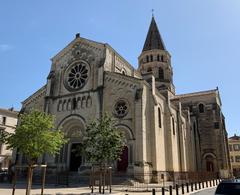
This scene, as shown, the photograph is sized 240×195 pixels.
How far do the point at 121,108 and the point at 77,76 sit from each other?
8406mm

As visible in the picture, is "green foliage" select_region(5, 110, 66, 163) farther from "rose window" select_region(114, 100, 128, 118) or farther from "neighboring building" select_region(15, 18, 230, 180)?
"rose window" select_region(114, 100, 128, 118)

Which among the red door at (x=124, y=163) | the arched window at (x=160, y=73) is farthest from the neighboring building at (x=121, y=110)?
the arched window at (x=160, y=73)

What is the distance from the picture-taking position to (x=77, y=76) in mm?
33031

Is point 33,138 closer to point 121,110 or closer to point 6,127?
point 121,110

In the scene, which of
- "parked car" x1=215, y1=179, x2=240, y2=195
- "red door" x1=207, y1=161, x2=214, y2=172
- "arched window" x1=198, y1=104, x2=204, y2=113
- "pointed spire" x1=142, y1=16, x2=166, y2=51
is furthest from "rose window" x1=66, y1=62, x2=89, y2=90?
"red door" x1=207, y1=161, x2=214, y2=172

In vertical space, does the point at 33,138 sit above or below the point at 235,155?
below

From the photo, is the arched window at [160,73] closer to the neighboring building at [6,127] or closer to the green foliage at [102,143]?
the neighboring building at [6,127]

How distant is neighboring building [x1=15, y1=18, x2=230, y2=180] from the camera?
86.5 feet

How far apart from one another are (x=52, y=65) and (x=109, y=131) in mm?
20719

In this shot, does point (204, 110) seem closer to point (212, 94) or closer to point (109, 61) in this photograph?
point (212, 94)

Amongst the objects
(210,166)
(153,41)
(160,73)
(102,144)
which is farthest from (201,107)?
(102,144)

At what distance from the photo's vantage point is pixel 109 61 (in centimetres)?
3238

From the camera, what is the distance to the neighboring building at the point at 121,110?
26.4 metres

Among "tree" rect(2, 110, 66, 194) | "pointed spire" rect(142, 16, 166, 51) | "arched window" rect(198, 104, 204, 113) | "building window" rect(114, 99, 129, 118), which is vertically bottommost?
"tree" rect(2, 110, 66, 194)
